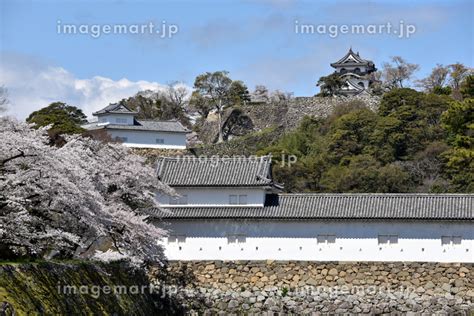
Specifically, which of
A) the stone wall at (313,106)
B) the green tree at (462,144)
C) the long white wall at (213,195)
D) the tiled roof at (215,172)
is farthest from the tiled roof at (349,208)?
the stone wall at (313,106)

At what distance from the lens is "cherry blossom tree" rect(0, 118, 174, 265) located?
2072 centimetres

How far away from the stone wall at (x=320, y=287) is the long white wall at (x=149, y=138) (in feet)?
85.7

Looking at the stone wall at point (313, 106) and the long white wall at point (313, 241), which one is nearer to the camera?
the long white wall at point (313, 241)

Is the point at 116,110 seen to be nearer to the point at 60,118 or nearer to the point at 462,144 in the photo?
the point at 60,118

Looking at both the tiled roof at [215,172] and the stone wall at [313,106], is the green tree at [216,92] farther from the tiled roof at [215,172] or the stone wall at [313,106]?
the tiled roof at [215,172]

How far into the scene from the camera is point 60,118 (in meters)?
54.0

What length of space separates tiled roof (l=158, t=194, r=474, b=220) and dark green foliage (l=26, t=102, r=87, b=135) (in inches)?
587

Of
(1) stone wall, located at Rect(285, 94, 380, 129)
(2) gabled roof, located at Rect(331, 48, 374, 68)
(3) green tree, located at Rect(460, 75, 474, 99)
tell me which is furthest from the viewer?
(2) gabled roof, located at Rect(331, 48, 374, 68)

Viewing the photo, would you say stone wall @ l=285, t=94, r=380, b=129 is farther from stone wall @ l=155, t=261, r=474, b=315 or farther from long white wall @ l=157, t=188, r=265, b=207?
stone wall @ l=155, t=261, r=474, b=315

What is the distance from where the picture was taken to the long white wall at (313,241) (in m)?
31.0

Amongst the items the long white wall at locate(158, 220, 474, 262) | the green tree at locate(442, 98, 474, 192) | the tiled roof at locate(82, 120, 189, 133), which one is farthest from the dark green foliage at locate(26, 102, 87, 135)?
the green tree at locate(442, 98, 474, 192)

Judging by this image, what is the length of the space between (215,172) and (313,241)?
13.2 feet

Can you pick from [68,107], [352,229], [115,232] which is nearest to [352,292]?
[352,229]

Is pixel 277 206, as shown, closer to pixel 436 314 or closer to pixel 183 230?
pixel 183 230
